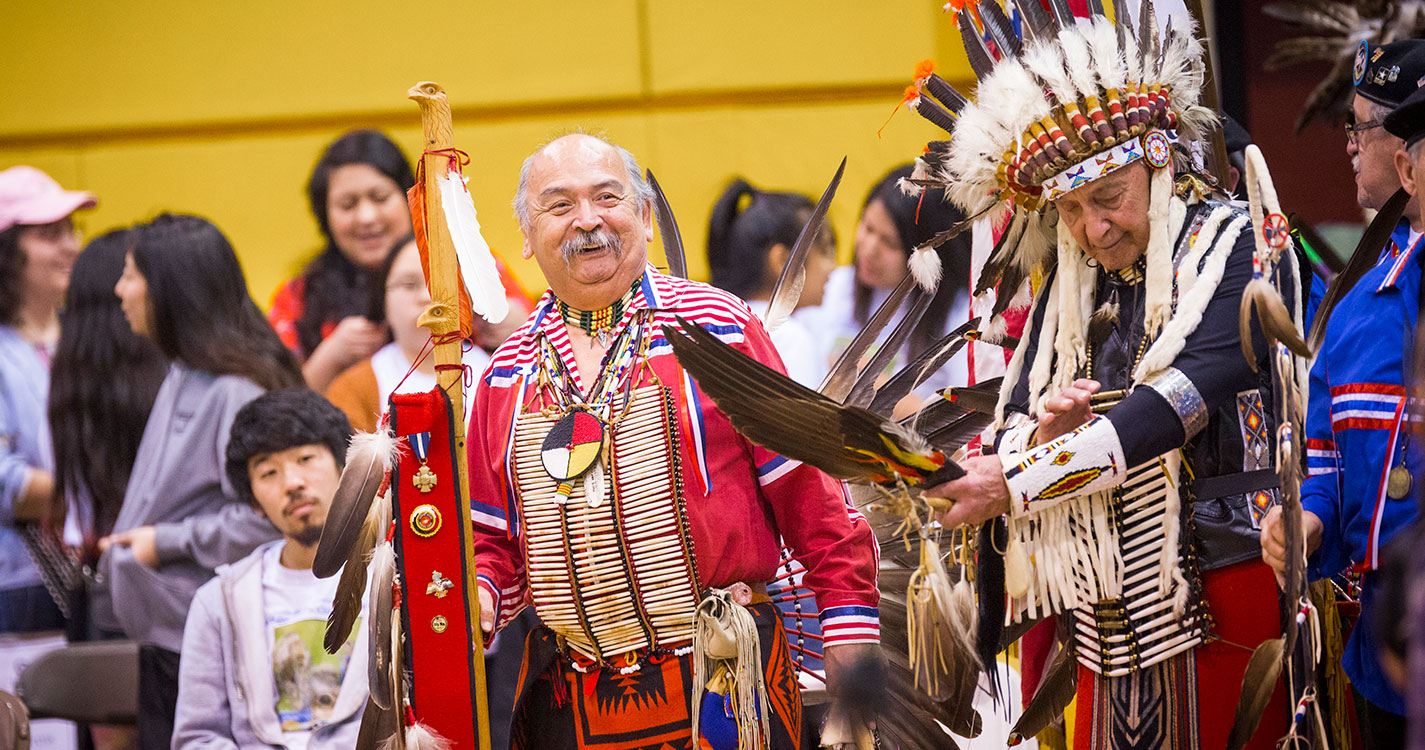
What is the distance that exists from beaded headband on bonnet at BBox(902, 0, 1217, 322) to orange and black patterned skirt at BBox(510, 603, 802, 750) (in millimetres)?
951

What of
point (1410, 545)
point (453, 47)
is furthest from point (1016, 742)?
point (453, 47)

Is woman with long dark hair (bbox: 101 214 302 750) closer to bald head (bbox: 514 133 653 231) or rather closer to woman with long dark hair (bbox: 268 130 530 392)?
woman with long dark hair (bbox: 268 130 530 392)

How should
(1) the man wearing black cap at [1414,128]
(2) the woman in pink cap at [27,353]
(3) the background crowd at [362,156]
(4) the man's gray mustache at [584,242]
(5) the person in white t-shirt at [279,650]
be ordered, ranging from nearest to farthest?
(1) the man wearing black cap at [1414,128]
(4) the man's gray mustache at [584,242]
(5) the person in white t-shirt at [279,650]
(2) the woman in pink cap at [27,353]
(3) the background crowd at [362,156]

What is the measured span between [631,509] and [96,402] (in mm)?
3051

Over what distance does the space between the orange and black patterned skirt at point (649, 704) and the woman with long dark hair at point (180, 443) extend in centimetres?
211

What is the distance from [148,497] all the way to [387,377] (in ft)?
2.98

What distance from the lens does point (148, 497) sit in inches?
170

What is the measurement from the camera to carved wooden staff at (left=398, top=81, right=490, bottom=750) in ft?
7.34

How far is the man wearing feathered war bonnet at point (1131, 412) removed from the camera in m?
2.25

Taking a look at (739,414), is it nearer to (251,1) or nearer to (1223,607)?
(1223,607)

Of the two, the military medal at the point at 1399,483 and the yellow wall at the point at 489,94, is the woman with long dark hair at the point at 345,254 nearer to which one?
the yellow wall at the point at 489,94

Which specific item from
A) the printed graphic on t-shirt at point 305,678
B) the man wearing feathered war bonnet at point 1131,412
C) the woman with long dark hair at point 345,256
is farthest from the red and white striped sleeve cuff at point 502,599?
the woman with long dark hair at point 345,256

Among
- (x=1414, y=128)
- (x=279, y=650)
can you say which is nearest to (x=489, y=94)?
(x=279, y=650)

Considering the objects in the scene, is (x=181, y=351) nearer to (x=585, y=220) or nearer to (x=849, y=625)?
(x=585, y=220)
